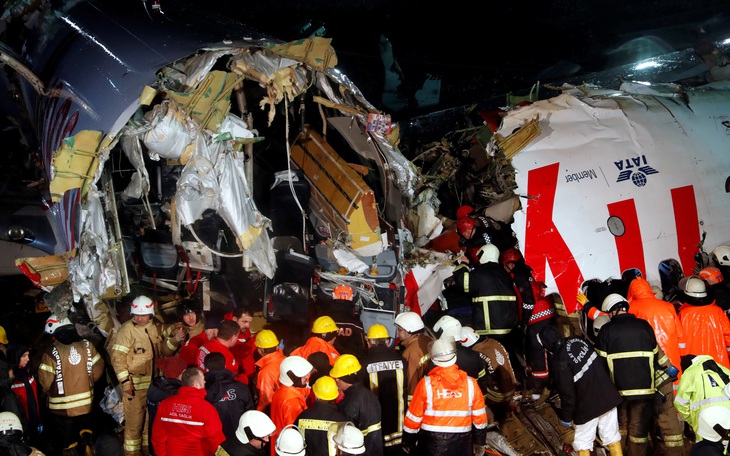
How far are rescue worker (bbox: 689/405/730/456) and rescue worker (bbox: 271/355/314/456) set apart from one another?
3264mm

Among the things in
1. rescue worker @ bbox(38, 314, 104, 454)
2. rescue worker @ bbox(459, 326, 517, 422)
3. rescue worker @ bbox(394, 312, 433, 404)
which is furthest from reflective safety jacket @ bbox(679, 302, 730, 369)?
rescue worker @ bbox(38, 314, 104, 454)

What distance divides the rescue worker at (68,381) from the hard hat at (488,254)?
4727 mm

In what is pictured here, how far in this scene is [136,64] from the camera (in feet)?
21.6

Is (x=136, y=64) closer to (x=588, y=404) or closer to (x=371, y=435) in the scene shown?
(x=371, y=435)

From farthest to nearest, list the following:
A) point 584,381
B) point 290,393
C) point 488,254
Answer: point 488,254 < point 584,381 < point 290,393

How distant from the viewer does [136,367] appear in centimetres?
722

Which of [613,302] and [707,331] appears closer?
[613,302]

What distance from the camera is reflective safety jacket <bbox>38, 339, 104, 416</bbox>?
7.12 metres

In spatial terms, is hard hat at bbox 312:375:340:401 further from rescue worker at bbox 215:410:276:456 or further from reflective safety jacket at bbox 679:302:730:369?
reflective safety jacket at bbox 679:302:730:369

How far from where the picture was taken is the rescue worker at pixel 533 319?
8.26 metres

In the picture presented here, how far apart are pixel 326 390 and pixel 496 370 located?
2539mm

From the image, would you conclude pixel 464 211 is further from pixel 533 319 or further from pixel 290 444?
pixel 290 444

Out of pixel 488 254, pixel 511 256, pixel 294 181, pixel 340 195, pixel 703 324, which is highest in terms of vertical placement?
pixel 294 181

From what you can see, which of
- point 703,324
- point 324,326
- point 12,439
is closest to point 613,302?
point 703,324
